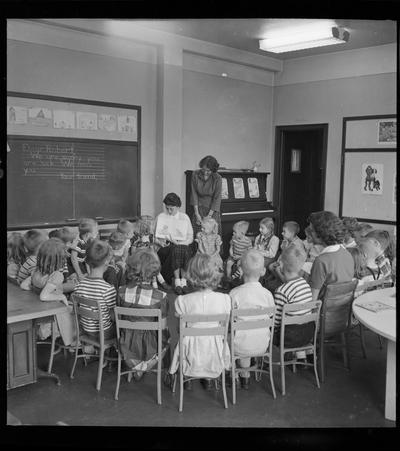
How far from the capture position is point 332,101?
634 cm

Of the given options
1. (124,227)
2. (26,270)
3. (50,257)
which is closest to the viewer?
(50,257)

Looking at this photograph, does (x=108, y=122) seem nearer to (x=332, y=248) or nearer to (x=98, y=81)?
(x=98, y=81)

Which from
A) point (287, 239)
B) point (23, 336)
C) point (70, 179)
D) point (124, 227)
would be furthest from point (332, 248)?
point (70, 179)

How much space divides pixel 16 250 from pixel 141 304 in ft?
3.66

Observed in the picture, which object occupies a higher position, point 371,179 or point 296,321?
point 371,179

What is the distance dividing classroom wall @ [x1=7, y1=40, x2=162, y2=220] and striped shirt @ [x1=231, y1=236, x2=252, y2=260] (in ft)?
3.23

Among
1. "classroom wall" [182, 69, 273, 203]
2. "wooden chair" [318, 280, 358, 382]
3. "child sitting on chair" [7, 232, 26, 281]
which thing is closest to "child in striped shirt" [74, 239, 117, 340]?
"child sitting on chair" [7, 232, 26, 281]

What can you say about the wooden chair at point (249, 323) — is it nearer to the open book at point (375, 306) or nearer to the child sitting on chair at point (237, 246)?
the open book at point (375, 306)

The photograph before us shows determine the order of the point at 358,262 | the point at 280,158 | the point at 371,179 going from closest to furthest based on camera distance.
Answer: the point at 358,262, the point at 371,179, the point at 280,158

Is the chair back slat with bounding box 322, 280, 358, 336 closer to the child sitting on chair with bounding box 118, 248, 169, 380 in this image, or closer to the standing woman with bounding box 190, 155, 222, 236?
the child sitting on chair with bounding box 118, 248, 169, 380
